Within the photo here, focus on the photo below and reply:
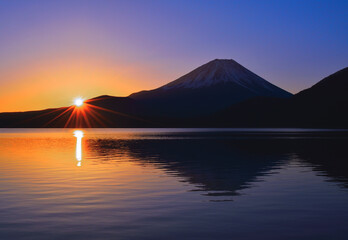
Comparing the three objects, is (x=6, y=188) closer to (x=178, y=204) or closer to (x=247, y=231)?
(x=178, y=204)

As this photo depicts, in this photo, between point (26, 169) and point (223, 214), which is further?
point (26, 169)

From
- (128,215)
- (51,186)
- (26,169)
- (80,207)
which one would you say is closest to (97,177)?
(51,186)

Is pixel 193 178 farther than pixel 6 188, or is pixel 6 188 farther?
pixel 193 178

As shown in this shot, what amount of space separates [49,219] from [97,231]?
2727mm

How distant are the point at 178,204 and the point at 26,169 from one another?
65.0 feet

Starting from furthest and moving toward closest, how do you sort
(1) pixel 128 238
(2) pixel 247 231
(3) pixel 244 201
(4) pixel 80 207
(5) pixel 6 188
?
(5) pixel 6 188 < (3) pixel 244 201 < (4) pixel 80 207 < (2) pixel 247 231 < (1) pixel 128 238

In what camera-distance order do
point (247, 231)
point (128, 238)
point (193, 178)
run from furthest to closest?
point (193, 178) < point (247, 231) < point (128, 238)

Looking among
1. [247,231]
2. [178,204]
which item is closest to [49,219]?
[178,204]

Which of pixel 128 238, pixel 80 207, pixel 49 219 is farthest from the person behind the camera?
pixel 80 207

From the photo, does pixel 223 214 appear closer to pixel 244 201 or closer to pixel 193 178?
pixel 244 201

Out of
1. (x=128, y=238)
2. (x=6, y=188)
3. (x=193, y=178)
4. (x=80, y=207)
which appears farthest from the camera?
(x=193, y=178)

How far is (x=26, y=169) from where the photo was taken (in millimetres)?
36375

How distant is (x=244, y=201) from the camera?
20703 mm

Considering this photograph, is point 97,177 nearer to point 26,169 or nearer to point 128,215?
point 26,169
